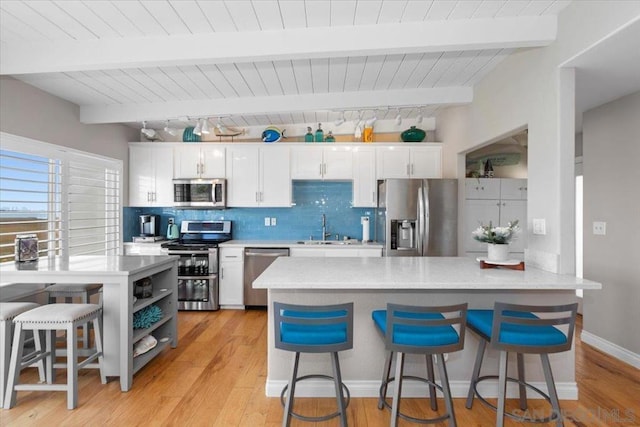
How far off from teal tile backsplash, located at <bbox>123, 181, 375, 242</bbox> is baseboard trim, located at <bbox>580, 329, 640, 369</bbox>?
2577 mm

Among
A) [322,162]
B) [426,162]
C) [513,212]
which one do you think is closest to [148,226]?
[322,162]

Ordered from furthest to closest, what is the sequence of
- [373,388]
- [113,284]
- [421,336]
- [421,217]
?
[421,217] → [113,284] → [373,388] → [421,336]

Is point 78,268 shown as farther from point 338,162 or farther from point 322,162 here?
point 338,162

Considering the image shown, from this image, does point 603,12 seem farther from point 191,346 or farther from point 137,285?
point 191,346

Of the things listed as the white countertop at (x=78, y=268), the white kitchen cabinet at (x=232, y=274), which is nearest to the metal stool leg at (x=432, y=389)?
the white countertop at (x=78, y=268)

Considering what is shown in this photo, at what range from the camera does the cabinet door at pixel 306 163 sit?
4.24 metres

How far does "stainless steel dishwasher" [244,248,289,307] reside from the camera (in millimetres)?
3986

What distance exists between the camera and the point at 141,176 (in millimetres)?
4273

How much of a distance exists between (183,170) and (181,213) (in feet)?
2.09

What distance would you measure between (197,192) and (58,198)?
4.60ft

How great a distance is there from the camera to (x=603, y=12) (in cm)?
175

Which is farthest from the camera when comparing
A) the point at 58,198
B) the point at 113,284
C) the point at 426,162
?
the point at 426,162

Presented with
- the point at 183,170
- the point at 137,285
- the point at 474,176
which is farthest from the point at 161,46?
the point at 474,176

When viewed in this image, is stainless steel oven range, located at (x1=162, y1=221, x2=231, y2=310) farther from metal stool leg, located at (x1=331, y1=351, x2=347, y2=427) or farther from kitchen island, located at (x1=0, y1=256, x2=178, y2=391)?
metal stool leg, located at (x1=331, y1=351, x2=347, y2=427)
